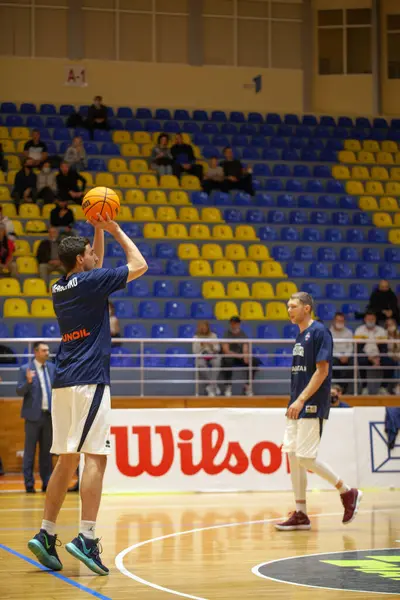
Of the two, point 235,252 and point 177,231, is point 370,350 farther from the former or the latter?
point 177,231

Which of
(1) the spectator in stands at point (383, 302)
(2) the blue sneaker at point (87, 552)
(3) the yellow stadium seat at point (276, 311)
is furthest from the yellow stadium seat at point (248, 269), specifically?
(2) the blue sneaker at point (87, 552)

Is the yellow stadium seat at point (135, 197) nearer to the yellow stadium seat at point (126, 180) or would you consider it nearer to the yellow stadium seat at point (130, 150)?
the yellow stadium seat at point (126, 180)

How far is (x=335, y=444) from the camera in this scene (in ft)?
49.2

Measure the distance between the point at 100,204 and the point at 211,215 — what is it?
50.1 ft

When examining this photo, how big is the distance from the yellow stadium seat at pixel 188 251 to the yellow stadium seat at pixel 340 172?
569 cm

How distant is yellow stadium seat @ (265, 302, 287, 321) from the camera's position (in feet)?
65.2

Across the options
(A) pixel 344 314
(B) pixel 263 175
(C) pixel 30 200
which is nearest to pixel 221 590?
(A) pixel 344 314

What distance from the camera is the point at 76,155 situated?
23.0 metres

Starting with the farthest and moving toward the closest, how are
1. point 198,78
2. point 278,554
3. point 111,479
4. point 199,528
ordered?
point 198,78 < point 111,479 < point 199,528 < point 278,554

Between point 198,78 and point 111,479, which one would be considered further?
point 198,78

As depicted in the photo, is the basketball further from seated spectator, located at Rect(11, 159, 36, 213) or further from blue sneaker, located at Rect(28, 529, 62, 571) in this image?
Result: seated spectator, located at Rect(11, 159, 36, 213)

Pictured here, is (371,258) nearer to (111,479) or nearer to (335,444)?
(335,444)

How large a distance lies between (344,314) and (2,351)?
676 centimetres

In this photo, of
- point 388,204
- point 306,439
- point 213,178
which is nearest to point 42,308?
point 213,178
